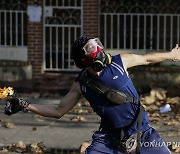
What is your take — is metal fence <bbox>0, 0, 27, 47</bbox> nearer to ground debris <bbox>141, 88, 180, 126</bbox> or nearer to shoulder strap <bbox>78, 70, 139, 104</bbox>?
ground debris <bbox>141, 88, 180, 126</bbox>

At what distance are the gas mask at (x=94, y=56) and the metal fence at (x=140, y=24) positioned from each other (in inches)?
382

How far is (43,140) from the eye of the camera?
9047 millimetres

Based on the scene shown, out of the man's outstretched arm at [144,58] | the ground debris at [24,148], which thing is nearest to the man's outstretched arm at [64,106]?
the man's outstretched arm at [144,58]

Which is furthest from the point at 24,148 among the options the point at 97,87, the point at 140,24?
the point at 140,24

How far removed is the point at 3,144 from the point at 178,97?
470 cm

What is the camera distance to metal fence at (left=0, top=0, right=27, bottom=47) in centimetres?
1488

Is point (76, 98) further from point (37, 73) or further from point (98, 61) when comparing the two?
point (37, 73)

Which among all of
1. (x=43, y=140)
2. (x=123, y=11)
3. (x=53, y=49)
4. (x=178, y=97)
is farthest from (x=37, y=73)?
(x=43, y=140)

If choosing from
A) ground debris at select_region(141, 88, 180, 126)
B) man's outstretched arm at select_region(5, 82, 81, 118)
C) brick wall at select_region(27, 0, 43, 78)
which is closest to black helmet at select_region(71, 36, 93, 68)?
man's outstretched arm at select_region(5, 82, 81, 118)

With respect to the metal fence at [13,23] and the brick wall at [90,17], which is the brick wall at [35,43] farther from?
the brick wall at [90,17]

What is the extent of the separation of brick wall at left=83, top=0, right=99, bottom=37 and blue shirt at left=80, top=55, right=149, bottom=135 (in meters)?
9.30

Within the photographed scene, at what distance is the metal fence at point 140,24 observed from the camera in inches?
574

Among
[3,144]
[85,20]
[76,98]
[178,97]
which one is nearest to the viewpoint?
[76,98]

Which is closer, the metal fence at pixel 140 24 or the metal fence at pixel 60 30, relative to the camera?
the metal fence at pixel 140 24
